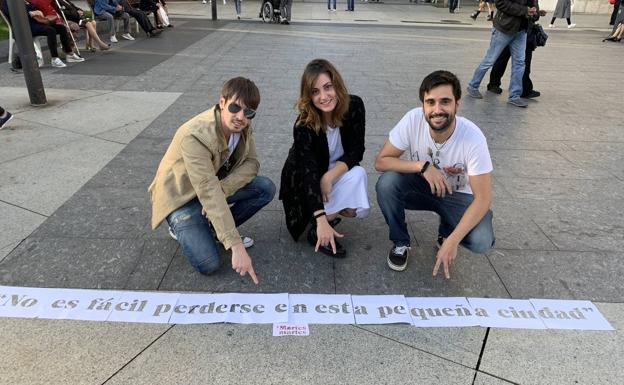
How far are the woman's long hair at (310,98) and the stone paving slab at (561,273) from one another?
53.7 inches

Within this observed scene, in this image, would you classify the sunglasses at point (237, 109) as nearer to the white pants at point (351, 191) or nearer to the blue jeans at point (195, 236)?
the blue jeans at point (195, 236)

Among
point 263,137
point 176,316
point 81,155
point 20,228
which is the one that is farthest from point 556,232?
point 81,155

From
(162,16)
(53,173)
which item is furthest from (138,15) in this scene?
(53,173)

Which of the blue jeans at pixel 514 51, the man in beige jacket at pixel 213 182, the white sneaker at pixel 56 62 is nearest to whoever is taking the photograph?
the man in beige jacket at pixel 213 182

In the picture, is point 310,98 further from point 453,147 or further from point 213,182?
point 453,147

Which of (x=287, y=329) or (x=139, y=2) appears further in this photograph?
(x=139, y=2)

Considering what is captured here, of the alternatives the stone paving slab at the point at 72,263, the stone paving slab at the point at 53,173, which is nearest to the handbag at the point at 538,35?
the stone paving slab at the point at 53,173

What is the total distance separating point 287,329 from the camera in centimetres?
231

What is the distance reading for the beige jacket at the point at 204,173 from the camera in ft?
8.09

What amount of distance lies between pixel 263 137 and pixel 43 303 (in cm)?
288

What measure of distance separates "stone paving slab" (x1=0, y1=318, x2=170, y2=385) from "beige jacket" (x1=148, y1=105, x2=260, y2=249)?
2.08 feet

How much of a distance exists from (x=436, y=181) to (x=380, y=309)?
0.78 m

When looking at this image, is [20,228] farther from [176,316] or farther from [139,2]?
[139,2]

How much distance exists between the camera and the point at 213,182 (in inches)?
97.9
